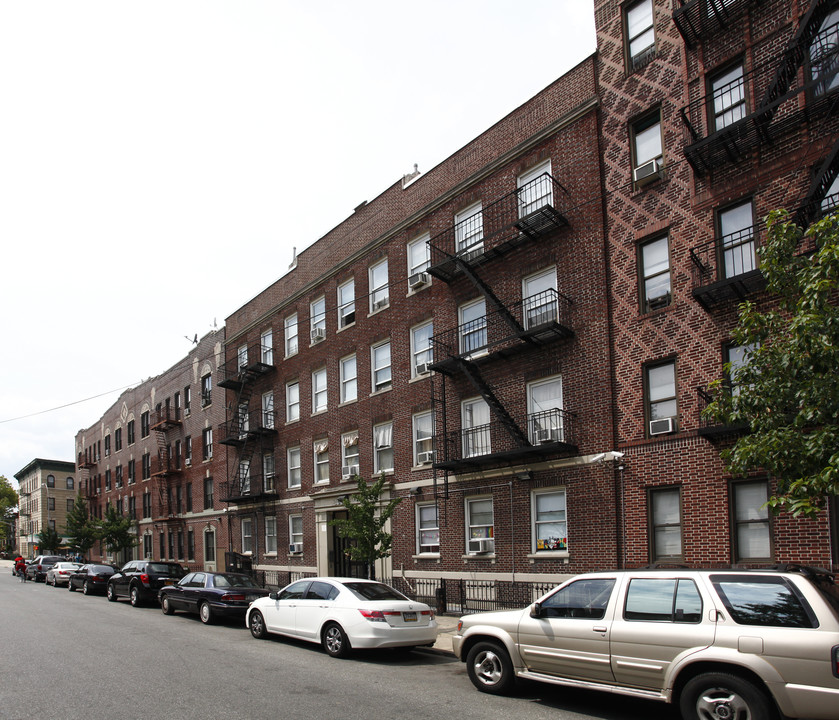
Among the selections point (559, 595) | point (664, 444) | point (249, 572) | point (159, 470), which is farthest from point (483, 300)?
point (159, 470)

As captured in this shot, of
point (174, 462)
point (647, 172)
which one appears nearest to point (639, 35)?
point (647, 172)

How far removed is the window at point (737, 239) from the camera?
14531 millimetres

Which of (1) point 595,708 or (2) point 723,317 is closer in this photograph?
(1) point 595,708

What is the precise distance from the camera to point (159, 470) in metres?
42.9

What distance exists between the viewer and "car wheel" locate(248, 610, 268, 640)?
1545 cm

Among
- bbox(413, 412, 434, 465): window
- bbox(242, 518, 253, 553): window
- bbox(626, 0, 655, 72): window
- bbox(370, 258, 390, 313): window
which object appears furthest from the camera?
bbox(242, 518, 253, 553): window

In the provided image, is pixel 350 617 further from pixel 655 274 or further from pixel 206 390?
pixel 206 390

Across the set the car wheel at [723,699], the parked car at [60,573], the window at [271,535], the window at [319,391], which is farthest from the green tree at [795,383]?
the parked car at [60,573]

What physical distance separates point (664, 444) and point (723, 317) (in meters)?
2.88

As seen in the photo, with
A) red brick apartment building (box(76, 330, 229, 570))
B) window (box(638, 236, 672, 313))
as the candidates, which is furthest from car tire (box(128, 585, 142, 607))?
window (box(638, 236, 672, 313))

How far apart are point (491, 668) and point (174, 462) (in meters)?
34.6

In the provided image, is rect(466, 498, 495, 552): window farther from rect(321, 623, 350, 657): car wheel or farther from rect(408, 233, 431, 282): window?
rect(408, 233, 431, 282): window

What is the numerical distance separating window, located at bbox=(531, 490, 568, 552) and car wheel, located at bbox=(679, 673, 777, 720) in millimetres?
9954

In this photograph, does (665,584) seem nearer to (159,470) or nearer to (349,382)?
(349,382)
